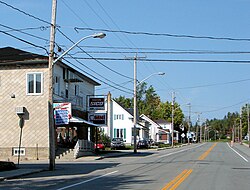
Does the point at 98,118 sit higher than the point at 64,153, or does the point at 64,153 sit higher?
the point at 98,118

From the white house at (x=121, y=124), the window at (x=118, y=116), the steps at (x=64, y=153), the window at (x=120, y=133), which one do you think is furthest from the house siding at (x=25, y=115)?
the window at (x=118, y=116)

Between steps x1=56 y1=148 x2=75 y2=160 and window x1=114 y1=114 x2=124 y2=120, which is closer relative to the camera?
steps x1=56 y1=148 x2=75 y2=160

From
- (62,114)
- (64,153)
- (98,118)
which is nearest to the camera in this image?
(62,114)

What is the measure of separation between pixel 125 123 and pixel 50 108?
2105 inches

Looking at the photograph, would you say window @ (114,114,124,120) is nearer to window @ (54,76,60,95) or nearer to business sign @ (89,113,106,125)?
business sign @ (89,113,106,125)

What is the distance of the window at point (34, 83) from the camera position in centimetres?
3747

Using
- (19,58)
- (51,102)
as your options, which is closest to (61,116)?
(51,102)

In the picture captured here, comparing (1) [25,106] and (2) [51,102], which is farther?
(1) [25,106]

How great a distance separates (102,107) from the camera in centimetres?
4294

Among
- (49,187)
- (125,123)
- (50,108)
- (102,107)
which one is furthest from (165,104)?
(49,187)

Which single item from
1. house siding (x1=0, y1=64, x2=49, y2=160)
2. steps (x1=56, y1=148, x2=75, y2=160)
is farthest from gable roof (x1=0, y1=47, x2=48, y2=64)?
steps (x1=56, y1=148, x2=75, y2=160)

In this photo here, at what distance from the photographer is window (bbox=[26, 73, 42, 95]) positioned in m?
37.5

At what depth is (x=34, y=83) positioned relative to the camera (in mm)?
37594

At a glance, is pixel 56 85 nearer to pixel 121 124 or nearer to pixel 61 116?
pixel 61 116
